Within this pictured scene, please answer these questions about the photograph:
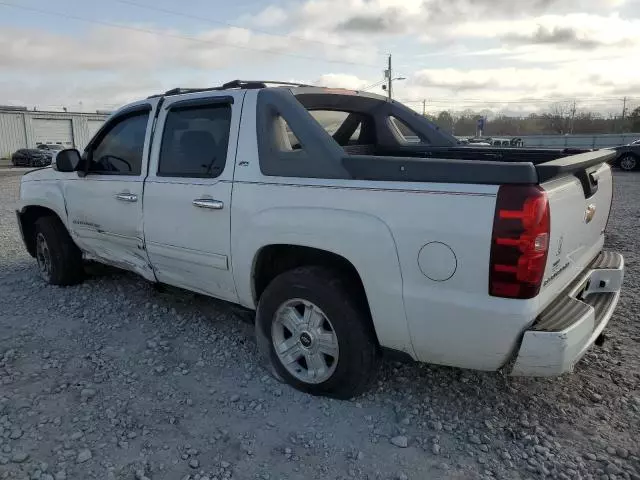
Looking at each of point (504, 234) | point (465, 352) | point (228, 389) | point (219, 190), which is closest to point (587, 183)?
point (504, 234)

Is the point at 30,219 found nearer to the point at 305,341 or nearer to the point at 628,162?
the point at 305,341

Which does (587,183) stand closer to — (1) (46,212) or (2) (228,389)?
(2) (228,389)

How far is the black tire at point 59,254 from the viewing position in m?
5.21

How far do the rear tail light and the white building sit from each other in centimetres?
4662

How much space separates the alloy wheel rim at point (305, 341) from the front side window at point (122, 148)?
6.04ft

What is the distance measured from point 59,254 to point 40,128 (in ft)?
162

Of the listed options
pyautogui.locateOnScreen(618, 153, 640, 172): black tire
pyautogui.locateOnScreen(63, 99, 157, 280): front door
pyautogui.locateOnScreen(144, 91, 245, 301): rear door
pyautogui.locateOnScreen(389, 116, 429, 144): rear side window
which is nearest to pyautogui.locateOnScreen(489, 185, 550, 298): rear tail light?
pyautogui.locateOnScreen(144, 91, 245, 301): rear door

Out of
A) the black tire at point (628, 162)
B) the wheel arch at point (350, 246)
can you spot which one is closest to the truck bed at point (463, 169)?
the wheel arch at point (350, 246)

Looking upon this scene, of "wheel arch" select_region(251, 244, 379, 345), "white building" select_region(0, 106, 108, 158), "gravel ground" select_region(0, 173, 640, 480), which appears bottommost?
"gravel ground" select_region(0, 173, 640, 480)

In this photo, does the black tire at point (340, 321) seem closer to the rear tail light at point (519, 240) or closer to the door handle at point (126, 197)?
the rear tail light at point (519, 240)

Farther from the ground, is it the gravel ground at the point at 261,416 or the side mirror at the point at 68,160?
the side mirror at the point at 68,160

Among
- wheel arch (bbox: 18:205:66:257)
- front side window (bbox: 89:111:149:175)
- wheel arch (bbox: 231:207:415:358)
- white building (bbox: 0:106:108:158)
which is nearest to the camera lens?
wheel arch (bbox: 231:207:415:358)

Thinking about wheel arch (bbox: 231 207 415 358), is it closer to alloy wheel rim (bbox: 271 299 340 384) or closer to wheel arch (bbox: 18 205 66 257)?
alloy wheel rim (bbox: 271 299 340 384)

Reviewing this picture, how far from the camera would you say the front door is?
4148 millimetres
